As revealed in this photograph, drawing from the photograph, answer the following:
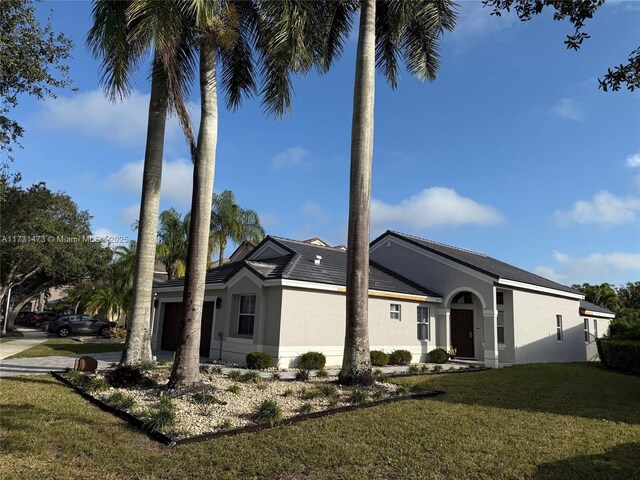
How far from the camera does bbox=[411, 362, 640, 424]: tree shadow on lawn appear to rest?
9031 mm

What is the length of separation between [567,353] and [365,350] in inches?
642

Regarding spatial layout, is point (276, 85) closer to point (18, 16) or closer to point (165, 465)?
A: point (18, 16)

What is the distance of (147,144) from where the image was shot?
1209 cm

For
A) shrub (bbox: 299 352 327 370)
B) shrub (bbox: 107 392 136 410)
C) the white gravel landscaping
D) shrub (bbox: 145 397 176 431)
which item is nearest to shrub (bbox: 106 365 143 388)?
the white gravel landscaping

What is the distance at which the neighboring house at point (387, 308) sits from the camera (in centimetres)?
1517

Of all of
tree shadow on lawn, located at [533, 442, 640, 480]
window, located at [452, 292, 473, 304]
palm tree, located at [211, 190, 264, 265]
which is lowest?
tree shadow on lawn, located at [533, 442, 640, 480]

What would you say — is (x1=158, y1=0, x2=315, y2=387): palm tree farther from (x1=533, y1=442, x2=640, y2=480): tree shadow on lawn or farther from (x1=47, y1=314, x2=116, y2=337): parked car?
(x1=47, y1=314, x2=116, y2=337): parked car

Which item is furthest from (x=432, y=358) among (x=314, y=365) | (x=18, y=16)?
(x=18, y=16)

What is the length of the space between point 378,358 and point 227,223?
20.9 m

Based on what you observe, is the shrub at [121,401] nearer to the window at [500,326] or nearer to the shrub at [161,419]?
the shrub at [161,419]

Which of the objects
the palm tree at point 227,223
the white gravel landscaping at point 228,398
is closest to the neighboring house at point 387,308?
the white gravel landscaping at point 228,398

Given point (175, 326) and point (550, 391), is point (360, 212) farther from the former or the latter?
point (175, 326)

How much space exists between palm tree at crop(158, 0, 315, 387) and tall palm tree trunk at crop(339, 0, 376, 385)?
1596 mm

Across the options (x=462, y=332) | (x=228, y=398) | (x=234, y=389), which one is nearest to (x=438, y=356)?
(x=462, y=332)
